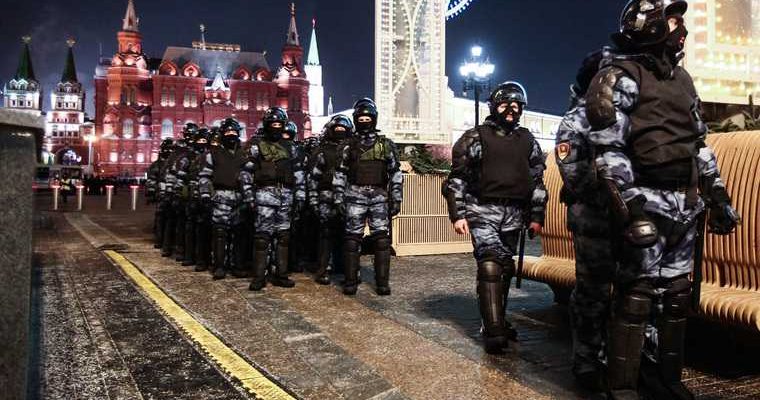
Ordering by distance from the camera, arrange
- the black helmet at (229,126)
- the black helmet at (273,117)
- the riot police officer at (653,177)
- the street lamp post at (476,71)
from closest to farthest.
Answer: the riot police officer at (653,177)
the black helmet at (273,117)
the black helmet at (229,126)
the street lamp post at (476,71)

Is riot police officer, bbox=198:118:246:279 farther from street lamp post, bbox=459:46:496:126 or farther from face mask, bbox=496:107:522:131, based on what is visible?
street lamp post, bbox=459:46:496:126

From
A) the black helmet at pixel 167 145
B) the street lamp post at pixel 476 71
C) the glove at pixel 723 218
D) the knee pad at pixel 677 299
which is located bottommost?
the knee pad at pixel 677 299

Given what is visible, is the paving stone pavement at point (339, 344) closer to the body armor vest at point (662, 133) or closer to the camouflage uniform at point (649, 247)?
the camouflage uniform at point (649, 247)

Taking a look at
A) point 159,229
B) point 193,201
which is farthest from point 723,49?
point 159,229

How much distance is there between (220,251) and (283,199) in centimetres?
123

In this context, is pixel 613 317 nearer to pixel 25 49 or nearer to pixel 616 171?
pixel 616 171

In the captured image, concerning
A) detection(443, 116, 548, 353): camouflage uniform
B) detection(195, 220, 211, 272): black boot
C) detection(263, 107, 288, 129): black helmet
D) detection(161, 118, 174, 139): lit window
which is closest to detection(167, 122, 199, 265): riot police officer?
detection(195, 220, 211, 272): black boot

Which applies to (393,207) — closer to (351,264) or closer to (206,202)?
(351,264)

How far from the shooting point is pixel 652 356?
10.8ft

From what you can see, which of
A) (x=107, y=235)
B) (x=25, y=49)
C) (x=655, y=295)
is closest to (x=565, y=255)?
(x=655, y=295)

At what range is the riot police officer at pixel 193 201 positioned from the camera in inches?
355

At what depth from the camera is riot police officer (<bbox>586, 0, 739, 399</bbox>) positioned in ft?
9.62

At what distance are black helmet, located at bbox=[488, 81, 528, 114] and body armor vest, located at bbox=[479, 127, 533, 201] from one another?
8.2 inches

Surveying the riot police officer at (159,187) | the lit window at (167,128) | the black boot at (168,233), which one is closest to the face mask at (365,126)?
the black boot at (168,233)
